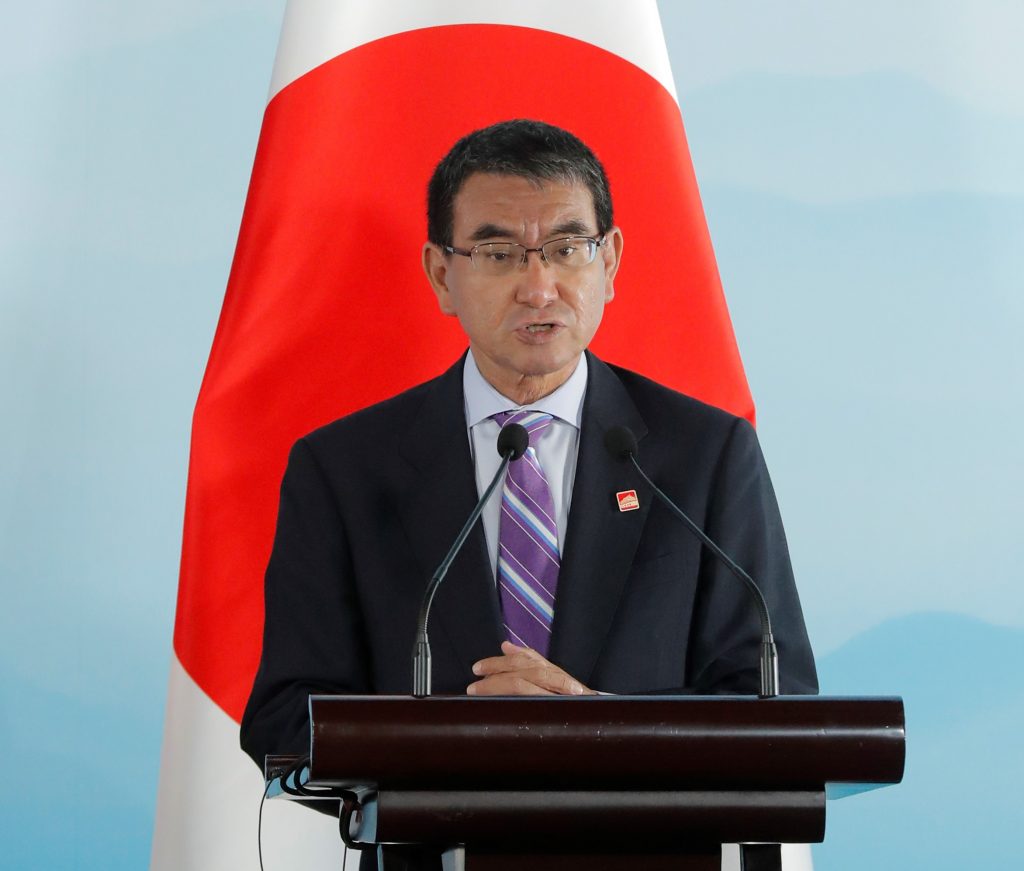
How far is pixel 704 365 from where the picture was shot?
248cm

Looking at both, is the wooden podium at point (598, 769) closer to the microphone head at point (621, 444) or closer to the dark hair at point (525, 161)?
the microphone head at point (621, 444)

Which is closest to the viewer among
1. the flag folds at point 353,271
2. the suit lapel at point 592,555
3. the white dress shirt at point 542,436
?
the suit lapel at point 592,555

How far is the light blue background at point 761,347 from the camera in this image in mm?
3008

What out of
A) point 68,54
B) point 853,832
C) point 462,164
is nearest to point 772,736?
point 462,164

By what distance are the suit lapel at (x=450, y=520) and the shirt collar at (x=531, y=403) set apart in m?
0.02

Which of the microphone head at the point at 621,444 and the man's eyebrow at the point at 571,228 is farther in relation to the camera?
the man's eyebrow at the point at 571,228

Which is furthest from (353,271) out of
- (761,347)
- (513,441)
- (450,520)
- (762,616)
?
(762,616)

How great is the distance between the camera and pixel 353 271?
2.46m

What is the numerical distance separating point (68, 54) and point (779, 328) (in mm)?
1788

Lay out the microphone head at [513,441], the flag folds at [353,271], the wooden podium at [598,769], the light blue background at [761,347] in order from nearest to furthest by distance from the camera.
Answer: the wooden podium at [598,769] < the microphone head at [513,441] < the flag folds at [353,271] < the light blue background at [761,347]

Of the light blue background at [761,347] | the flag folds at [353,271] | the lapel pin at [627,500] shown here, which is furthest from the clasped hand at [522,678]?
the light blue background at [761,347]

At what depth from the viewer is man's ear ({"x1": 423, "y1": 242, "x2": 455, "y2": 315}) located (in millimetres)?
2086

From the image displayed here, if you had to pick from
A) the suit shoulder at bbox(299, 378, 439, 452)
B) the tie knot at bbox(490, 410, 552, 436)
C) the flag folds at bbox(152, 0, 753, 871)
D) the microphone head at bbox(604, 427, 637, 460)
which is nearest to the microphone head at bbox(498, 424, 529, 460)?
the microphone head at bbox(604, 427, 637, 460)

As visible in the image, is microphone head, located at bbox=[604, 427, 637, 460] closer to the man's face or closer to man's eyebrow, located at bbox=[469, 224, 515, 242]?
the man's face
